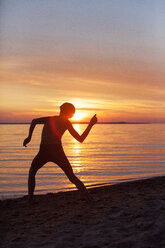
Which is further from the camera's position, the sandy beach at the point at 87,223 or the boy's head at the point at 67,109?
the boy's head at the point at 67,109

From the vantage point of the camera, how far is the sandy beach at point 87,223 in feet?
12.5

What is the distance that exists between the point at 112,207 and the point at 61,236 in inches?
64.7

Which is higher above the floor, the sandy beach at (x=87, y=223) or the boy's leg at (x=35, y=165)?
the boy's leg at (x=35, y=165)

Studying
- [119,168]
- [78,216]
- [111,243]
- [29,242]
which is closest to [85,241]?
[111,243]

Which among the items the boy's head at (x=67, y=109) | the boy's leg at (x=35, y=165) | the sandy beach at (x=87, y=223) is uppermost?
the boy's head at (x=67, y=109)

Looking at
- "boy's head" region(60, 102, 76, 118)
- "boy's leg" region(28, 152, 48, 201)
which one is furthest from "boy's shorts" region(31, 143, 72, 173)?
"boy's head" region(60, 102, 76, 118)

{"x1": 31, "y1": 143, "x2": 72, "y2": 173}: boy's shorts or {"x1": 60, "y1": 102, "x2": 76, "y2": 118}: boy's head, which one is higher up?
{"x1": 60, "y1": 102, "x2": 76, "y2": 118}: boy's head

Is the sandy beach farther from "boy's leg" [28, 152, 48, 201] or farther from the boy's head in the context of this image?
the boy's head

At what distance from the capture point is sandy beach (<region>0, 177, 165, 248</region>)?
382cm

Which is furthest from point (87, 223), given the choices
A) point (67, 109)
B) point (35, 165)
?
point (67, 109)

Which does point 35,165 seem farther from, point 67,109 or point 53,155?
point 67,109

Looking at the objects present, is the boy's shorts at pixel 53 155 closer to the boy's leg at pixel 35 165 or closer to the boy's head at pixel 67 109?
the boy's leg at pixel 35 165

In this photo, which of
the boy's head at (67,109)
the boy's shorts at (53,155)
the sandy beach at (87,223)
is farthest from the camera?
the boy's shorts at (53,155)

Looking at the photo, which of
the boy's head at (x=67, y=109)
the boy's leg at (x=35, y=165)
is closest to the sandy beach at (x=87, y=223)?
the boy's leg at (x=35, y=165)
